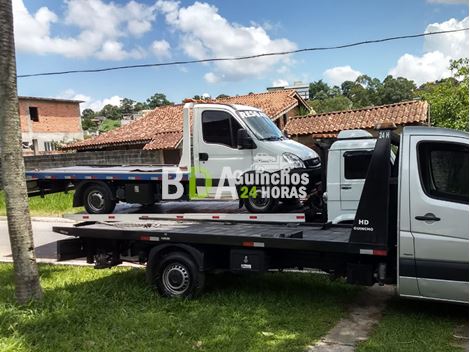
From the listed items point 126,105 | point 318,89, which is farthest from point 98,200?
point 126,105

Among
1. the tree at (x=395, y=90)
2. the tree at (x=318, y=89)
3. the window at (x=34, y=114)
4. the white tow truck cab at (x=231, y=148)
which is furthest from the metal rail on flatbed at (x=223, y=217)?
the tree at (x=318, y=89)

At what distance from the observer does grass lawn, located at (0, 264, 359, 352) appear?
186 inches

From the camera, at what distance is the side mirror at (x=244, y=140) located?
800 centimetres

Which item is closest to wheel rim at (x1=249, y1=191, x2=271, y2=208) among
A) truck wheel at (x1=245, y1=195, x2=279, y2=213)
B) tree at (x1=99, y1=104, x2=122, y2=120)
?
truck wheel at (x1=245, y1=195, x2=279, y2=213)

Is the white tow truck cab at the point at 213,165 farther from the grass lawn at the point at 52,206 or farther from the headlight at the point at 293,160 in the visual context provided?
the grass lawn at the point at 52,206

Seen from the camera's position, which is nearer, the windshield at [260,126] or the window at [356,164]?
the window at [356,164]

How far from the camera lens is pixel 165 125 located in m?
26.9

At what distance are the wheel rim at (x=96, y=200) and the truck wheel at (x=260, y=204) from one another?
2.87m

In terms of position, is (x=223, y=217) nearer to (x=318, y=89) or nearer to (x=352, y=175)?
(x=352, y=175)

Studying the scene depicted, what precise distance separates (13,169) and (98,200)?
3.53m

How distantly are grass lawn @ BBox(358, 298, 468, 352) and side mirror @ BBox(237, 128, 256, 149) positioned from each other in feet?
10.8

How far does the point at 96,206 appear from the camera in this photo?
8.97 meters

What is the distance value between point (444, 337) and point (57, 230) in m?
5.08

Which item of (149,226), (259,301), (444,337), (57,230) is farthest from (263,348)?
(57,230)
